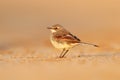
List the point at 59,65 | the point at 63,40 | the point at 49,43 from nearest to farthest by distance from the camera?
1. the point at 59,65
2. the point at 63,40
3. the point at 49,43

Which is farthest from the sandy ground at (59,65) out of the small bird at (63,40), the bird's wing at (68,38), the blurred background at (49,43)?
the bird's wing at (68,38)

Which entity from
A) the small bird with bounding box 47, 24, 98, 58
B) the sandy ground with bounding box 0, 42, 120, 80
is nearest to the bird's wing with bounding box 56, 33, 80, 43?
the small bird with bounding box 47, 24, 98, 58

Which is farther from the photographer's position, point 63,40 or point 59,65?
point 63,40

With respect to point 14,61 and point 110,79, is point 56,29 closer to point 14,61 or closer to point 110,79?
point 14,61

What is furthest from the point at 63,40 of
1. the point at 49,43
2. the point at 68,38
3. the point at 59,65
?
the point at 49,43

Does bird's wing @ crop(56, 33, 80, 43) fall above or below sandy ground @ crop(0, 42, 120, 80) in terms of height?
above

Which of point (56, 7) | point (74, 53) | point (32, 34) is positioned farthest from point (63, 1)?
point (74, 53)

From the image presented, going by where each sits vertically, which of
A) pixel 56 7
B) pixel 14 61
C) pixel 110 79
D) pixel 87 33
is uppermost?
→ pixel 56 7

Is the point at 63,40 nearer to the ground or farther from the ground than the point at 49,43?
nearer to the ground

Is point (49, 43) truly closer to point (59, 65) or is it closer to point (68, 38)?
point (68, 38)

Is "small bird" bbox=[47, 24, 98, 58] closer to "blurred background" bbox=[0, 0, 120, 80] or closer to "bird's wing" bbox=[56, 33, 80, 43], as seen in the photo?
"bird's wing" bbox=[56, 33, 80, 43]

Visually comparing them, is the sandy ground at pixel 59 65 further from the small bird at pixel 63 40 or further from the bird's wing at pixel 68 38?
the bird's wing at pixel 68 38
